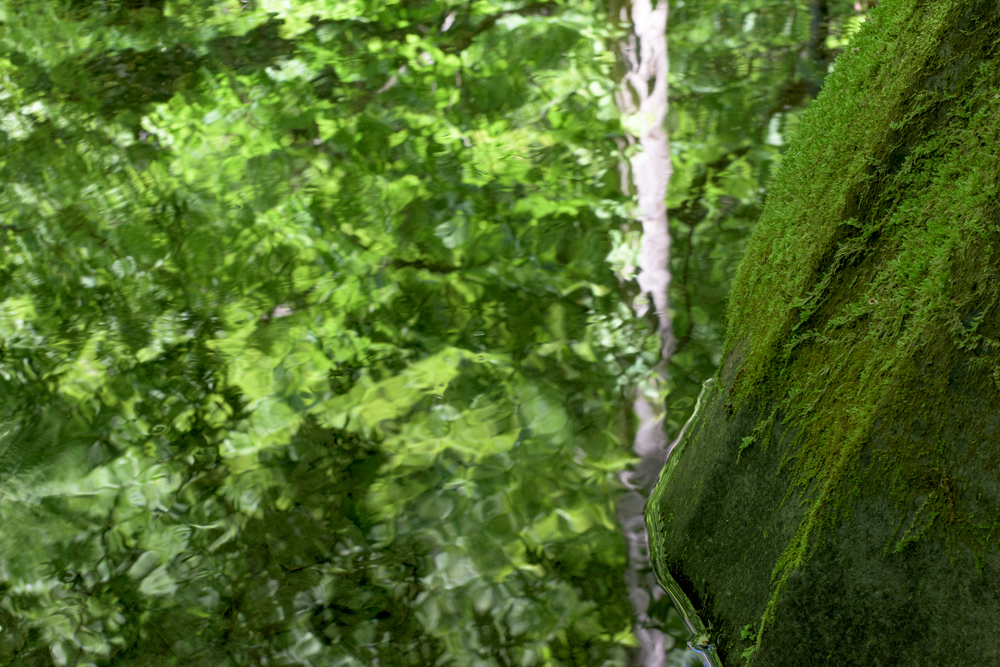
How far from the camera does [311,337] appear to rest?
326cm

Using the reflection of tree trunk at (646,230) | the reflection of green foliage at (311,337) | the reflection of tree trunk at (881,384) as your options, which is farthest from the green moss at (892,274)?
the reflection of green foliage at (311,337)

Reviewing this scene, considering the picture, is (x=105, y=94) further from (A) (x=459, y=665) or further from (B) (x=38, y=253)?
(A) (x=459, y=665)

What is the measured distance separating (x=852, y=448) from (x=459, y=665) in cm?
133

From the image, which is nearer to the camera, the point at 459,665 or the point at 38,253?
the point at 459,665

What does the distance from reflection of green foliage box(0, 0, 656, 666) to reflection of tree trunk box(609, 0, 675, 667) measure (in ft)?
0.23

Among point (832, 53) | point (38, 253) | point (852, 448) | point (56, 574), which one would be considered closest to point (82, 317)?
point (38, 253)

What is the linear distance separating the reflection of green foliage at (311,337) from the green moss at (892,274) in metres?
0.99

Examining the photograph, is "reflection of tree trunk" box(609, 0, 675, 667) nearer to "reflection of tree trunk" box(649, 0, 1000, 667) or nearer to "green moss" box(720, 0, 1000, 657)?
"reflection of tree trunk" box(649, 0, 1000, 667)

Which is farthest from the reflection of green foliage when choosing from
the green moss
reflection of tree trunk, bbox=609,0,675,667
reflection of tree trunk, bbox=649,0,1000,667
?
the green moss

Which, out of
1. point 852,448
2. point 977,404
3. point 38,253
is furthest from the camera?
point 38,253

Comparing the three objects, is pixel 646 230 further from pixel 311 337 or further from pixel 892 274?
pixel 892 274

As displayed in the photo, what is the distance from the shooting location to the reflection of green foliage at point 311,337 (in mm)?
2350

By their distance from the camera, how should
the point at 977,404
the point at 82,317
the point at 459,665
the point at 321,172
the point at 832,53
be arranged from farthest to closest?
the point at 832,53, the point at 321,172, the point at 82,317, the point at 459,665, the point at 977,404

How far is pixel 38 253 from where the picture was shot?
3773mm
